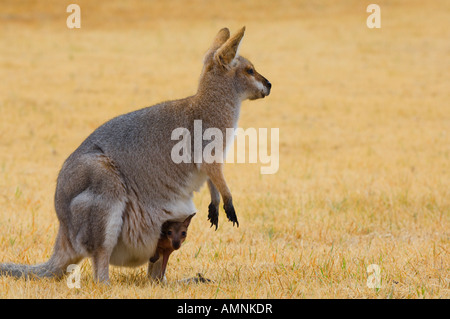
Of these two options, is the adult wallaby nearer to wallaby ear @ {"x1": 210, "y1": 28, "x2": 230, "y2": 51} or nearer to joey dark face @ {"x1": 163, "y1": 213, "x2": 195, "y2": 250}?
joey dark face @ {"x1": 163, "y1": 213, "x2": 195, "y2": 250}

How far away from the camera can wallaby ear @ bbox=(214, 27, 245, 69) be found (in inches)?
221

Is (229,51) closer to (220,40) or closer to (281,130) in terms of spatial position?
(220,40)

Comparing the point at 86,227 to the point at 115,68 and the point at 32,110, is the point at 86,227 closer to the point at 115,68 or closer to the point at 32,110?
the point at 32,110

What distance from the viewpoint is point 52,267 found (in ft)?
17.8

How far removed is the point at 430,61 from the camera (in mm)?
26672

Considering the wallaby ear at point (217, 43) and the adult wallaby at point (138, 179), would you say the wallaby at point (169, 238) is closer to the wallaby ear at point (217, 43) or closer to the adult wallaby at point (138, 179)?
the adult wallaby at point (138, 179)

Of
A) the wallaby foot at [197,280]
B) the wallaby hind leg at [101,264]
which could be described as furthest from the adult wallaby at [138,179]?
the wallaby foot at [197,280]

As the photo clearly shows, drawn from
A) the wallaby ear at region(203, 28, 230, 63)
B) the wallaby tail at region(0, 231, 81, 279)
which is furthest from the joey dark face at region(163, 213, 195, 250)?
the wallaby ear at region(203, 28, 230, 63)

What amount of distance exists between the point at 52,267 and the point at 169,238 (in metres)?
0.98

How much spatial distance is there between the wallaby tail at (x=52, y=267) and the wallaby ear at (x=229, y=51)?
196 cm

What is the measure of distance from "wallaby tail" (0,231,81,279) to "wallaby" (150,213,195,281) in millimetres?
663

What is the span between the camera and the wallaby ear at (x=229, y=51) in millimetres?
5609

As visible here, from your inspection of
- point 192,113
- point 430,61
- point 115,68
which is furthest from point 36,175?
point 430,61
